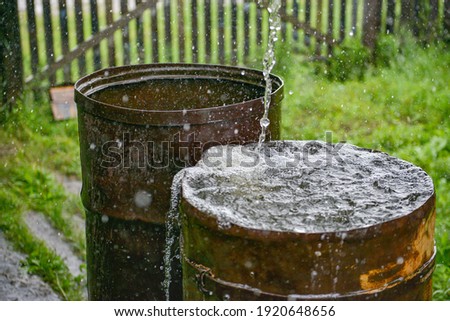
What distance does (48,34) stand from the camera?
20.1ft

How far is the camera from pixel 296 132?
18.2ft

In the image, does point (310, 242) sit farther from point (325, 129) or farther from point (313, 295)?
point (325, 129)

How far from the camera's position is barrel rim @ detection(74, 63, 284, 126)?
7.82ft

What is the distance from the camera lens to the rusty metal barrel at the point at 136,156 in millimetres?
2414

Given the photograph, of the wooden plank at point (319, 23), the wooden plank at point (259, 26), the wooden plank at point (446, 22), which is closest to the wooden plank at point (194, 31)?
the wooden plank at point (259, 26)

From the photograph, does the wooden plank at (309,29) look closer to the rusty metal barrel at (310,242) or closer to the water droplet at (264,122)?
the water droplet at (264,122)

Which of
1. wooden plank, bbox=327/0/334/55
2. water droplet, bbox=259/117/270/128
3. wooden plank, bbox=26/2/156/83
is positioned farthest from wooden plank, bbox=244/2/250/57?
water droplet, bbox=259/117/270/128

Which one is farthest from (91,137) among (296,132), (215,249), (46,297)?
(296,132)

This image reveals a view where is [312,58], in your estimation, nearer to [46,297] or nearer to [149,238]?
[46,297]

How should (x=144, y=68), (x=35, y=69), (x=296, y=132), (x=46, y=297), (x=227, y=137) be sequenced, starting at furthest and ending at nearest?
(x=35, y=69) → (x=296, y=132) → (x=46, y=297) → (x=144, y=68) → (x=227, y=137)

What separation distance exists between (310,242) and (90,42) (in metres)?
4.94

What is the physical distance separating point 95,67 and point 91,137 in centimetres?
400

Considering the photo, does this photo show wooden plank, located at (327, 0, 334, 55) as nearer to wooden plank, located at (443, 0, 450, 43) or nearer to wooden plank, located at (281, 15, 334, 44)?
wooden plank, located at (281, 15, 334, 44)

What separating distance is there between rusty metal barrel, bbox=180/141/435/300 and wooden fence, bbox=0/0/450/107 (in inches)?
169
